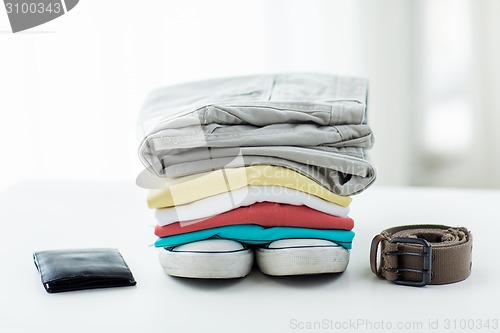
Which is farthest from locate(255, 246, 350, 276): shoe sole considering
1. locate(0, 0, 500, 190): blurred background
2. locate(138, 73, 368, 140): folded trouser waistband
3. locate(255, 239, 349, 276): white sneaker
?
locate(0, 0, 500, 190): blurred background

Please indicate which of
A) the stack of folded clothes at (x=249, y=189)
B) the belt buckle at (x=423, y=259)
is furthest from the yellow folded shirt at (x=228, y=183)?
the belt buckle at (x=423, y=259)

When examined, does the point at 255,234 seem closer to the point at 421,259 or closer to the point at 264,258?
the point at 264,258

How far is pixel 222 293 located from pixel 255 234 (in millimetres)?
80

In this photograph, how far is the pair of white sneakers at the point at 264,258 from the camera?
964mm

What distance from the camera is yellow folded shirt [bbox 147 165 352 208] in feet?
3.17

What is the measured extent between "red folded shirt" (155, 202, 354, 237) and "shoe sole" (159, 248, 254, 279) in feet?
0.10

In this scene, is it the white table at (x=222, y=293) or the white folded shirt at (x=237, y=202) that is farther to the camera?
the white folded shirt at (x=237, y=202)

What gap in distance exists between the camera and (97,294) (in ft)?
3.08

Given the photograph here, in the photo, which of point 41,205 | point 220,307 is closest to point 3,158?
point 41,205

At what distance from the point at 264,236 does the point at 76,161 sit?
1.12 metres

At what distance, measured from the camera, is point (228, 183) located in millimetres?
965

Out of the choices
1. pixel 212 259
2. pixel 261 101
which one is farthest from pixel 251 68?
pixel 212 259

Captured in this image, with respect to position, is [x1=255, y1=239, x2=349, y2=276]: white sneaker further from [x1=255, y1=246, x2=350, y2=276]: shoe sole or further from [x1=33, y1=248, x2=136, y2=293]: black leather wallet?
[x1=33, y1=248, x2=136, y2=293]: black leather wallet

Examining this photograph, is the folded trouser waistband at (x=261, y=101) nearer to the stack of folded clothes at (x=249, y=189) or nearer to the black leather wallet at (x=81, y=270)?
the stack of folded clothes at (x=249, y=189)
